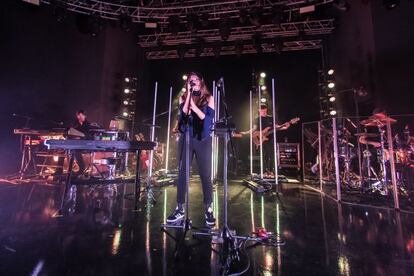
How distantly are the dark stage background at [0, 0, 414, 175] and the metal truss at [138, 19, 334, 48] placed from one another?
1.61 feet

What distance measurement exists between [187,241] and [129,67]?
318 inches

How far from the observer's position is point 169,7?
670cm

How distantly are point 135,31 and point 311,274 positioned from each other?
32.1ft

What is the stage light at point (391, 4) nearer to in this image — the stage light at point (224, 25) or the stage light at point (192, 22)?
the stage light at point (224, 25)

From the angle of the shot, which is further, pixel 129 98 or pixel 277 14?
pixel 129 98

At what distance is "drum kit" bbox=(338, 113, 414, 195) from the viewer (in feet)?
13.1

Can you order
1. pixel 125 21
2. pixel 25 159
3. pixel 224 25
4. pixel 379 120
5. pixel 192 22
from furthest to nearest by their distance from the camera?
pixel 224 25, pixel 192 22, pixel 125 21, pixel 25 159, pixel 379 120

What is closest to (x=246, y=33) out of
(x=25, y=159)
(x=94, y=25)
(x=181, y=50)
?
(x=181, y=50)

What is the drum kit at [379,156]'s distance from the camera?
158 inches

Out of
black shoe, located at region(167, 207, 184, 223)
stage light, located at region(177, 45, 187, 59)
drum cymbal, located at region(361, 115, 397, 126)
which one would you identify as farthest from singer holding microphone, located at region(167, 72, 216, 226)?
stage light, located at region(177, 45, 187, 59)

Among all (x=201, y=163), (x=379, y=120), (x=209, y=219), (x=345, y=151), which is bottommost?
(x=209, y=219)

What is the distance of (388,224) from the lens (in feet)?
8.30

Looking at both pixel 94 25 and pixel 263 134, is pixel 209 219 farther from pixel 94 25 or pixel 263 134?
pixel 94 25

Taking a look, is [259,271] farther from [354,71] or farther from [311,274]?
[354,71]
